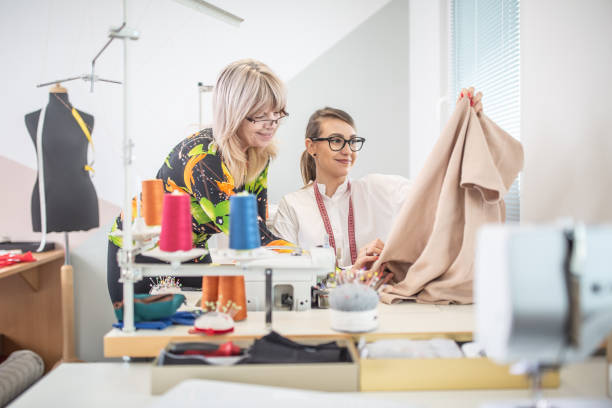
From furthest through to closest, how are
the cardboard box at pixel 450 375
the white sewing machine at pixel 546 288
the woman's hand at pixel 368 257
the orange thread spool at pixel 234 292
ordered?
the woman's hand at pixel 368 257 < the orange thread spool at pixel 234 292 < the cardboard box at pixel 450 375 < the white sewing machine at pixel 546 288

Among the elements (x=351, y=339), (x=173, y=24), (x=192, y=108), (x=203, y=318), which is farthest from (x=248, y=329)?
(x=173, y=24)

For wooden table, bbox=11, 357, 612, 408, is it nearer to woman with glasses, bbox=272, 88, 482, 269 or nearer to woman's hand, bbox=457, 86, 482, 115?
woman's hand, bbox=457, 86, 482, 115

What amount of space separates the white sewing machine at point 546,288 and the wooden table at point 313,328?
1.38 feet

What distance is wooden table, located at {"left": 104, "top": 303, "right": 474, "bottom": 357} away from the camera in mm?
1147

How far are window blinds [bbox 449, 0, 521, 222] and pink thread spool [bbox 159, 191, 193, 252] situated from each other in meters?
1.44

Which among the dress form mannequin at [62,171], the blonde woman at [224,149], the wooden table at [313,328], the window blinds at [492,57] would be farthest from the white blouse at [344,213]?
the dress form mannequin at [62,171]

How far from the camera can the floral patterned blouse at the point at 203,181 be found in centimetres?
179

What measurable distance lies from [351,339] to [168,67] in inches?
114

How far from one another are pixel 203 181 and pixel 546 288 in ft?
4.43

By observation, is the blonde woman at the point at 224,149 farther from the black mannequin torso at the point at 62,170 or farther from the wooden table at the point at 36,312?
the wooden table at the point at 36,312

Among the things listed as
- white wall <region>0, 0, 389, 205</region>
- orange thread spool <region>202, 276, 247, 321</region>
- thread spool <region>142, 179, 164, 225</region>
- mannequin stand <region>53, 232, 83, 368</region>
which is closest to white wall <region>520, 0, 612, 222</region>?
orange thread spool <region>202, 276, 247, 321</region>

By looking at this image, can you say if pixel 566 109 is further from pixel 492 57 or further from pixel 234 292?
pixel 234 292

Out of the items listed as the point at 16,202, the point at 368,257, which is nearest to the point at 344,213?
the point at 368,257

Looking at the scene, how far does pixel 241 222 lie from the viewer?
1.15m
